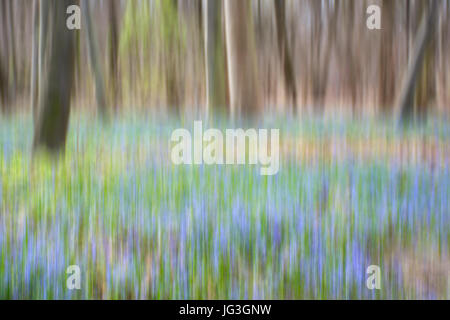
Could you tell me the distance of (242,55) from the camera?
2225 millimetres

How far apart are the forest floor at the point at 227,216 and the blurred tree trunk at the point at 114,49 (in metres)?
0.11

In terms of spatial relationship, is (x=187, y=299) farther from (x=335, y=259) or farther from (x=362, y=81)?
(x=362, y=81)

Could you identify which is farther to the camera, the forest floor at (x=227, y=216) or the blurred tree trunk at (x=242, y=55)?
the blurred tree trunk at (x=242, y=55)

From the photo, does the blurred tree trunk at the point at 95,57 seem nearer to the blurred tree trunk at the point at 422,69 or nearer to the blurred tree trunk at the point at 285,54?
the blurred tree trunk at the point at 285,54

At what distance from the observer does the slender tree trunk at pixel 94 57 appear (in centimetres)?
216

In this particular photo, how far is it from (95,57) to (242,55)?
0.60m

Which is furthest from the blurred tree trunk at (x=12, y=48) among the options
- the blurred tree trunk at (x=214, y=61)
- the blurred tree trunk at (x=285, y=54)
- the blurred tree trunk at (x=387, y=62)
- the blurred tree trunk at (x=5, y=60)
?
the blurred tree trunk at (x=387, y=62)

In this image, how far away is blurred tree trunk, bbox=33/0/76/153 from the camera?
2.12 meters

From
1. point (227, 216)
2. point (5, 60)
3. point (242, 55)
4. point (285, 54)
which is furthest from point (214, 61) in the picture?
point (5, 60)

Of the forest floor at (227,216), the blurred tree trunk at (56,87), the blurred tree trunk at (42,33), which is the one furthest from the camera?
the blurred tree trunk at (42,33)

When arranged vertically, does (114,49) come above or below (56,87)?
above

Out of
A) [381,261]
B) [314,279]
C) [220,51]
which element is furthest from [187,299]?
[220,51]

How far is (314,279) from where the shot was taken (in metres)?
1.98

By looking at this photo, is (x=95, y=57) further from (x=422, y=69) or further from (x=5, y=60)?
(x=422, y=69)
